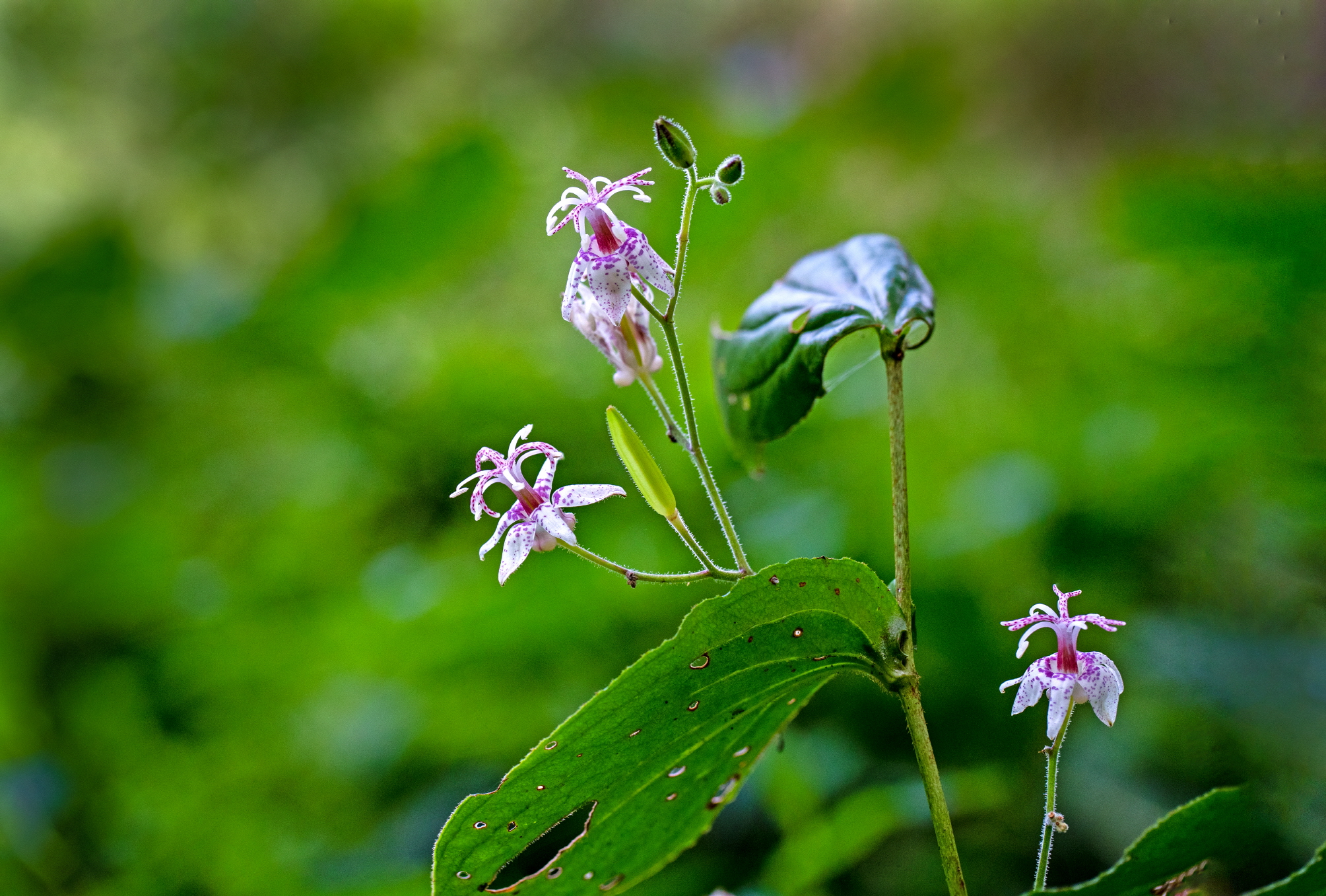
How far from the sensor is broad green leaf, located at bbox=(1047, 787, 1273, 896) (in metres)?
0.41

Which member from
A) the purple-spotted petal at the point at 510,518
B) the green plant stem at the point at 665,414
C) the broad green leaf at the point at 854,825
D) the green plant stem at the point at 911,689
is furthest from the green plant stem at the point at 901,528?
the broad green leaf at the point at 854,825

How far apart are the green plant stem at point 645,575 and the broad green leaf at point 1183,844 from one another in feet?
0.74

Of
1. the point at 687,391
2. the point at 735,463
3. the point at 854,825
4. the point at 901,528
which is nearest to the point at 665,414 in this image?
the point at 687,391

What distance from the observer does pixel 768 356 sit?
594 millimetres

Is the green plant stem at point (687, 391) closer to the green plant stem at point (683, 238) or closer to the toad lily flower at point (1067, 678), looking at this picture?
the green plant stem at point (683, 238)

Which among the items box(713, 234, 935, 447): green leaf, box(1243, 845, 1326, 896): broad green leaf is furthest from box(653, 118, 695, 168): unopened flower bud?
box(1243, 845, 1326, 896): broad green leaf

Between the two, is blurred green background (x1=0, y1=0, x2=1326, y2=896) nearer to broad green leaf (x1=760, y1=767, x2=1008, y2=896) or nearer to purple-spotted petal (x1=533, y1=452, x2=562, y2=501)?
broad green leaf (x1=760, y1=767, x2=1008, y2=896)

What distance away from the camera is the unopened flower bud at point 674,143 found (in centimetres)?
53

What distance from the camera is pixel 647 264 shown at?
1.69 feet

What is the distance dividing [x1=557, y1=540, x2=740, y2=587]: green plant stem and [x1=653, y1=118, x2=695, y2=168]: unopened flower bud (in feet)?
0.76

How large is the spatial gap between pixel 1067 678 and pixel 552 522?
11.6 inches

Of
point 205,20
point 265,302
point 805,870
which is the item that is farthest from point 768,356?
point 205,20

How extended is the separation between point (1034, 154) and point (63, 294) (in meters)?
2.06

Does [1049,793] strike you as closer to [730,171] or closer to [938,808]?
[938,808]
